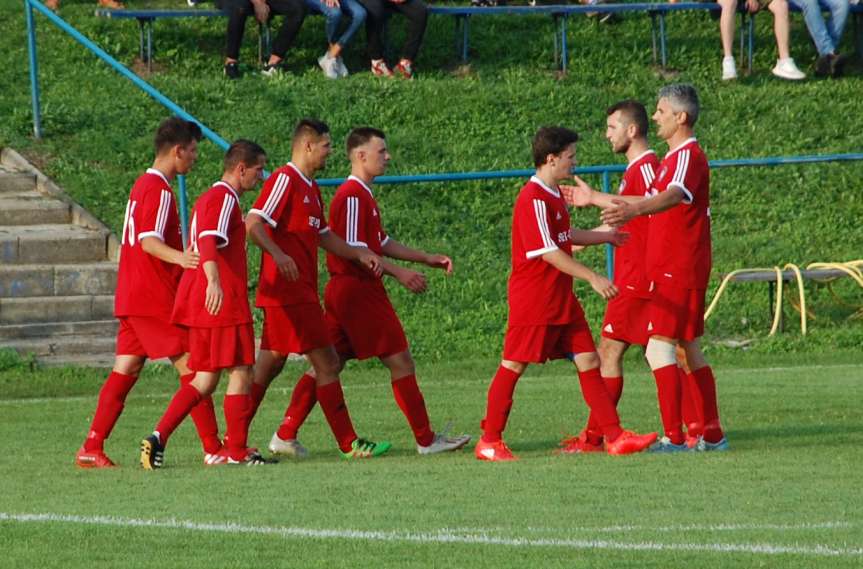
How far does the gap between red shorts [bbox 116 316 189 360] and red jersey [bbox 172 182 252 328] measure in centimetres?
16

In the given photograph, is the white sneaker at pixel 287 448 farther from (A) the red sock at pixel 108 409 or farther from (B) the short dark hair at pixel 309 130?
(B) the short dark hair at pixel 309 130

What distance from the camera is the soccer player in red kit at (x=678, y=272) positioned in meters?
10.8

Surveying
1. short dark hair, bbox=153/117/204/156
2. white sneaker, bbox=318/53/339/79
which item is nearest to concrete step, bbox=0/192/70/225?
white sneaker, bbox=318/53/339/79

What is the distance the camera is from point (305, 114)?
21344 mm

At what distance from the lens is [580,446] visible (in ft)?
36.5

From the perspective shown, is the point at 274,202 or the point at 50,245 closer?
the point at 274,202

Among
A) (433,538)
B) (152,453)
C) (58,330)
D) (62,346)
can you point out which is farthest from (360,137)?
(58,330)

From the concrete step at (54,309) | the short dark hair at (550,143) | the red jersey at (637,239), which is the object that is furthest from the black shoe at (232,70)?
the short dark hair at (550,143)

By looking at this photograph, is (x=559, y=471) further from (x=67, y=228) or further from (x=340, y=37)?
(x=340, y=37)

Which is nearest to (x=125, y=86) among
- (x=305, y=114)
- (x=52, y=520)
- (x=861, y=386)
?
(x=305, y=114)

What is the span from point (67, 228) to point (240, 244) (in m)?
8.35

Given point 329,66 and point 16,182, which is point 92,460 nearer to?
point 16,182

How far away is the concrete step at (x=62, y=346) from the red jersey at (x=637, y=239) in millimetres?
6797

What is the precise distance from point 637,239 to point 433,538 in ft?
13.7
